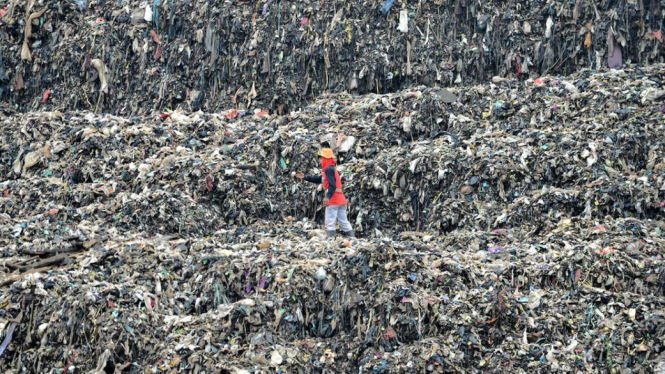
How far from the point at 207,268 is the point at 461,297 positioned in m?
2.71

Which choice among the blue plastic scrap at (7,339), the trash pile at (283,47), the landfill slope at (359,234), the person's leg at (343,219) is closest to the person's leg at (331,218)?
the person's leg at (343,219)

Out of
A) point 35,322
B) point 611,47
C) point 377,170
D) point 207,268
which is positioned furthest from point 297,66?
point 35,322

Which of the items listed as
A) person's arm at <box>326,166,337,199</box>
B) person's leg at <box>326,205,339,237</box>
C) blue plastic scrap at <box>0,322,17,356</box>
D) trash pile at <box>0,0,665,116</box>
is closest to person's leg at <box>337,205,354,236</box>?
person's leg at <box>326,205,339,237</box>

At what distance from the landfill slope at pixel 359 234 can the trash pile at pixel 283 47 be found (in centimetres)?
90

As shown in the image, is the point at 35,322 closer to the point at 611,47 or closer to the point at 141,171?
the point at 141,171

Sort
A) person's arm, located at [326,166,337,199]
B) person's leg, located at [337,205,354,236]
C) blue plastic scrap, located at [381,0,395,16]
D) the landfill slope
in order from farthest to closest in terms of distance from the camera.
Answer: blue plastic scrap, located at [381,0,395,16] → person's leg, located at [337,205,354,236] → person's arm, located at [326,166,337,199] → the landfill slope

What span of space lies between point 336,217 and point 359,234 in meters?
0.95

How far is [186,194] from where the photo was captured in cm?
1196

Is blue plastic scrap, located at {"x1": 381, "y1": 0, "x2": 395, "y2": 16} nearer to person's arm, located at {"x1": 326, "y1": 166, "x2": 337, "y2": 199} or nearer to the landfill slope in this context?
the landfill slope

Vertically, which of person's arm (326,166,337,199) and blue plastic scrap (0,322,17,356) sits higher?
person's arm (326,166,337,199)

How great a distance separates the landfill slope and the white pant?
32 centimetres

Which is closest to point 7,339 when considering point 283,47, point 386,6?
point 283,47

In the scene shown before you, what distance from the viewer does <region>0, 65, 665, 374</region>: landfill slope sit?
9.05 m

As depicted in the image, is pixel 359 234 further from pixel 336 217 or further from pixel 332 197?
pixel 332 197
